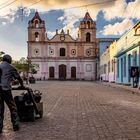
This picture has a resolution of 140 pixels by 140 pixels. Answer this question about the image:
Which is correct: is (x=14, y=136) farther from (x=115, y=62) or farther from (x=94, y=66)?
(x=94, y=66)

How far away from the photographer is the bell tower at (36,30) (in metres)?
101

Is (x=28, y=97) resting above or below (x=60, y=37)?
below

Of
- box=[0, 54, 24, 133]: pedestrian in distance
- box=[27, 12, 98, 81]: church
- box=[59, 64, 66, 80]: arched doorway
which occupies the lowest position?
box=[0, 54, 24, 133]: pedestrian in distance

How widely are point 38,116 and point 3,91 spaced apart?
2.88m

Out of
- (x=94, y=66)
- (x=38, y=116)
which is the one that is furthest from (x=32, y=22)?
(x=38, y=116)

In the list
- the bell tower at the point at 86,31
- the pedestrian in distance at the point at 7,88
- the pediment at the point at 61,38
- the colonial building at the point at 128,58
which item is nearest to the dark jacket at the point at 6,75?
the pedestrian in distance at the point at 7,88

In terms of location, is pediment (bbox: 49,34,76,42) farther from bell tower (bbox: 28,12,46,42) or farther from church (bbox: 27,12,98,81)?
bell tower (bbox: 28,12,46,42)

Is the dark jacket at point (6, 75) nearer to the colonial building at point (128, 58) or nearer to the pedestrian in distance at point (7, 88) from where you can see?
the pedestrian in distance at point (7, 88)

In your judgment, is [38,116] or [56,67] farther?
[56,67]

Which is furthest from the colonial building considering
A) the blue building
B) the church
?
the church

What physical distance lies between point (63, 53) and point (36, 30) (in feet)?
27.8

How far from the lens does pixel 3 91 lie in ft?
32.1

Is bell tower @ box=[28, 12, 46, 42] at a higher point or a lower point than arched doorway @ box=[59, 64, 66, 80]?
higher

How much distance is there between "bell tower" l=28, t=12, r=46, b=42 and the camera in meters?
101
